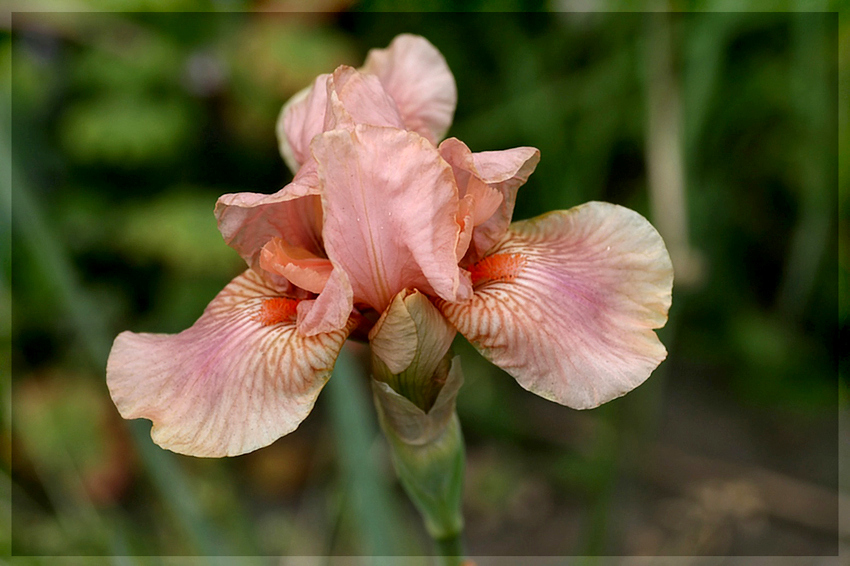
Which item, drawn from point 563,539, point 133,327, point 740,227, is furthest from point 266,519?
point 740,227

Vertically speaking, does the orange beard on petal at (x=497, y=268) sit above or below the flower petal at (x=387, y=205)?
below

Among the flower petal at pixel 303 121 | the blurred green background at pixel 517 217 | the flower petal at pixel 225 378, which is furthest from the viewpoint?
the blurred green background at pixel 517 217

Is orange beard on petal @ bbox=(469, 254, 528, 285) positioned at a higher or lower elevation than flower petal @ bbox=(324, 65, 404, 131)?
lower

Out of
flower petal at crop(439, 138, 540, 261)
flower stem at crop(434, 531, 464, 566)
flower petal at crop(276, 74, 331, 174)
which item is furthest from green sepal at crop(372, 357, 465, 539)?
flower petal at crop(276, 74, 331, 174)

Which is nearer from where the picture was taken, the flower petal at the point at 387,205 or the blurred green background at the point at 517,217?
the flower petal at the point at 387,205

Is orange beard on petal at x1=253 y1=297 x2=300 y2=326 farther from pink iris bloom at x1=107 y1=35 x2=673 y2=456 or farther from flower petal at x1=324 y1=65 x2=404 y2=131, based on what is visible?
flower petal at x1=324 y1=65 x2=404 y2=131

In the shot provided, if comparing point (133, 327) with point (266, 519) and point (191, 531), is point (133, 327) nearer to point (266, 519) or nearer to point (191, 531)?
point (266, 519)

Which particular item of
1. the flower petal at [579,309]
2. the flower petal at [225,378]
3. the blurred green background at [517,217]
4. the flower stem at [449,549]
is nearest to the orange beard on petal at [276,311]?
the flower petal at [225,378]

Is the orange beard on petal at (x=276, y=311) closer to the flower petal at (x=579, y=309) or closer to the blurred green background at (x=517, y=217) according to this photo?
the flower petal at (x=579, y=309)
